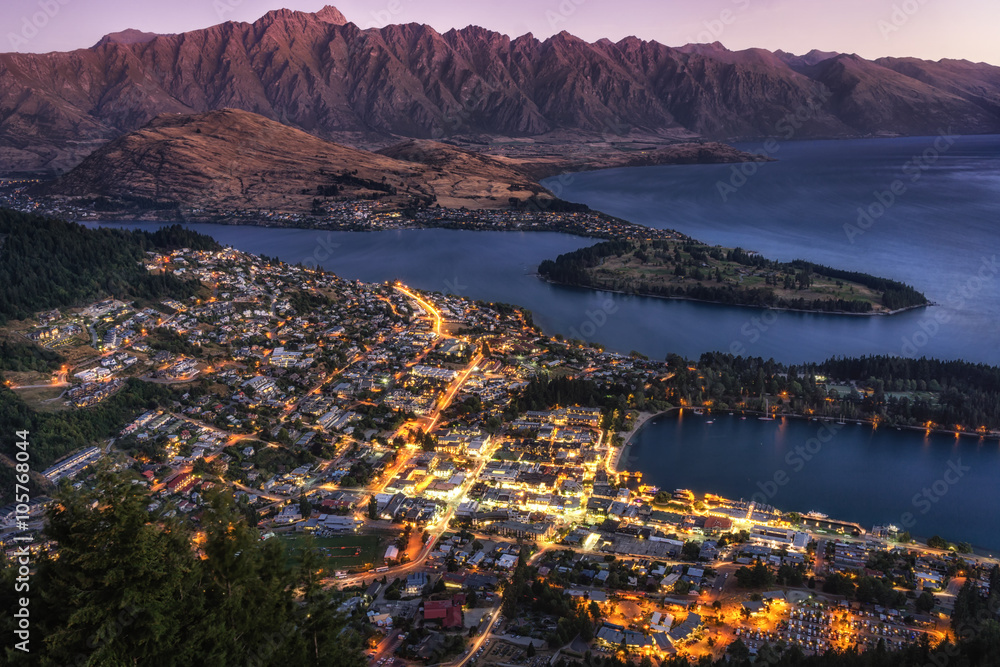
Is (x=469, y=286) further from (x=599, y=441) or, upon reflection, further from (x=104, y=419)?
(x=104, y=419)

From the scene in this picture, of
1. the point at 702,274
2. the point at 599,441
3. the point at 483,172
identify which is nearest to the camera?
the point at 599,441

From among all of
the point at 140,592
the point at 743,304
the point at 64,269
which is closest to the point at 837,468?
the point at 743,304

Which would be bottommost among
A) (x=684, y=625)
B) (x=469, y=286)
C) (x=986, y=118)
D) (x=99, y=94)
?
(x=684, y=625)

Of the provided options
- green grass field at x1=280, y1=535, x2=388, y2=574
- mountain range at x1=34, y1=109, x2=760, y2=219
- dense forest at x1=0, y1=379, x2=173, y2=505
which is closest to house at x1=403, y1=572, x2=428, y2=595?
green grass field at x1=280, y1=535, x2=388, y2=574

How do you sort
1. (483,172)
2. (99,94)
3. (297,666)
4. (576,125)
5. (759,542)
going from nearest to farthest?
(297,666), (759,542), (483,172), (99,94), (576,125)

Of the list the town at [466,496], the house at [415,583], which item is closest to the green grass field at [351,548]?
the town at [466,496]

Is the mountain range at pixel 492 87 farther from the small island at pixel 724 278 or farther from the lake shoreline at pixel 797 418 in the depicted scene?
the lake shoreline at pixel 797 418

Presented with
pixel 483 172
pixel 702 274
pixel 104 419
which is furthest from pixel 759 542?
pixel 483 172
